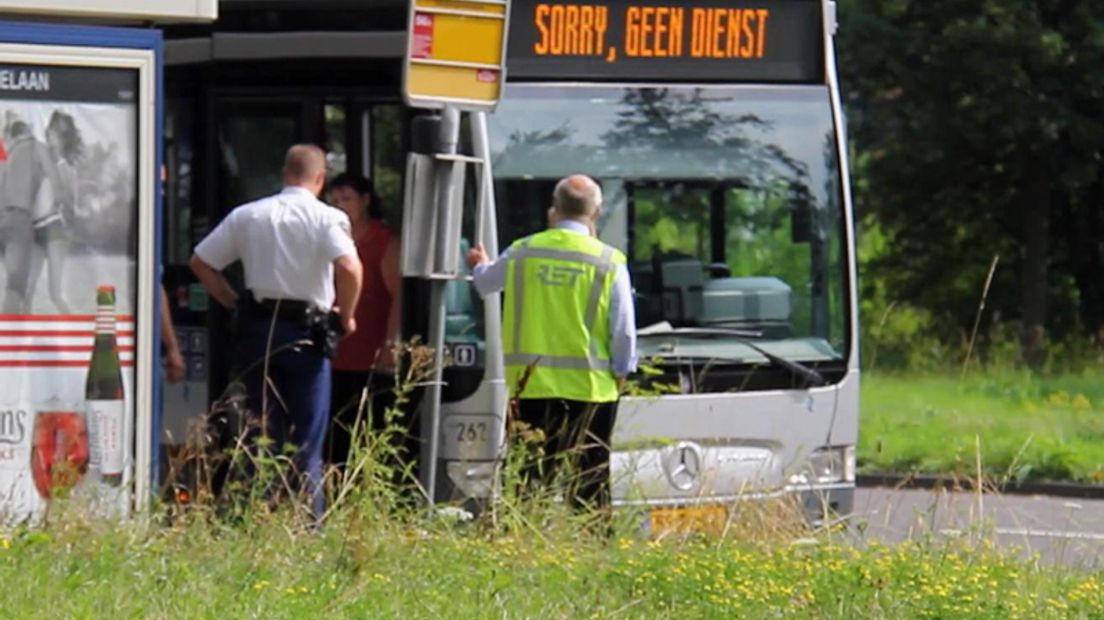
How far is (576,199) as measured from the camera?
387 inches

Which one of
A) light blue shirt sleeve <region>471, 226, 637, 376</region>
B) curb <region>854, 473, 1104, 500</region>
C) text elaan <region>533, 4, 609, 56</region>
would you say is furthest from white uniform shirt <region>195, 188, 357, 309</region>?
curb <region>854, 473, 1104, 500</region>

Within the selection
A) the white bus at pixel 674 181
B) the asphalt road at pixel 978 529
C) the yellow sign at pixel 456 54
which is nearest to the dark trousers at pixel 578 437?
the white bus at pixel 674 181

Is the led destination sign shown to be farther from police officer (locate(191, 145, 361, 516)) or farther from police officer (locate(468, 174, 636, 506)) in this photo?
police officer (locate(191, 145, 361, 516))

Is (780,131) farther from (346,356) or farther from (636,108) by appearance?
(346,356)

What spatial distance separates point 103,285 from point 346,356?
82.4 inches

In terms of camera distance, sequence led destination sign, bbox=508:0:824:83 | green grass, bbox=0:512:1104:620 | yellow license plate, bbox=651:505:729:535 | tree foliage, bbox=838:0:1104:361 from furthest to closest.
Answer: tree foliage, bbox=838:0:1104:361 → led destination sign, bbox=508:0:824:83 → yellow license plate, bbox=651:505:729:535 → green grass, bbox=0:512:1104:620

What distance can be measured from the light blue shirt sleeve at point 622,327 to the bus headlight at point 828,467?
1429 mm

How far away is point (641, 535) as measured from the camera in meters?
9.16

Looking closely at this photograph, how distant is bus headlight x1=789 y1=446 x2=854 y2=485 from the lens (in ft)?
36.0

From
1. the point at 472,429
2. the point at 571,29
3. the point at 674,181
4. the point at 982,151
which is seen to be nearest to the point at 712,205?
the point at 674,181

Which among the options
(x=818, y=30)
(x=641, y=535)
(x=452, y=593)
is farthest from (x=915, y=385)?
(x=452, y=593)

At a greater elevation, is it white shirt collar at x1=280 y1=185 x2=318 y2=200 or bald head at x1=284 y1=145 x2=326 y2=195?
bald head at x1=284 y1=145 x2=326 y2=195

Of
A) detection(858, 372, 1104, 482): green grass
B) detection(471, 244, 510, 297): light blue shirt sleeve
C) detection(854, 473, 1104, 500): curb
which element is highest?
detection(471, 244, 510, 297): light blue shirt sleeve

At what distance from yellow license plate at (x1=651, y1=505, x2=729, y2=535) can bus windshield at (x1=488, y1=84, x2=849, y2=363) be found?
3.08 feet
